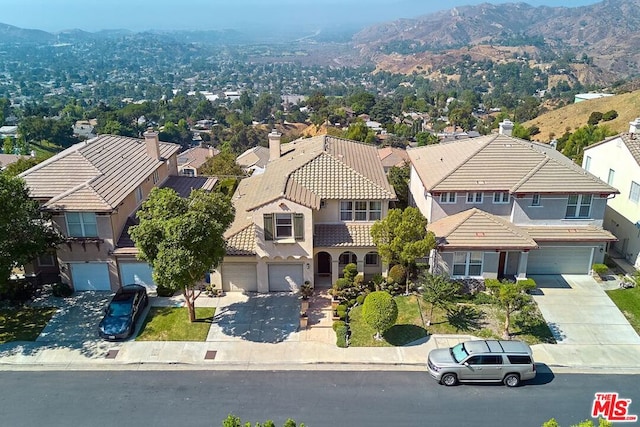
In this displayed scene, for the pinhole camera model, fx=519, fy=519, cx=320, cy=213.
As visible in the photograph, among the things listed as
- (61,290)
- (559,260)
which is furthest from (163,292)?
(559,260)

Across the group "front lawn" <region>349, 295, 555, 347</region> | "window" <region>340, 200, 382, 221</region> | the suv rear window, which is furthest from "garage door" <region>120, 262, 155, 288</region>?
the suv rear window

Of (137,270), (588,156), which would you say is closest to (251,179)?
(137,270)

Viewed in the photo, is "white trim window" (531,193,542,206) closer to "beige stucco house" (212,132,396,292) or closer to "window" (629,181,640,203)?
"window" (629,181,640,203)

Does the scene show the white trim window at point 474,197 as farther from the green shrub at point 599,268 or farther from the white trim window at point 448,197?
the green shrub at point 599,268

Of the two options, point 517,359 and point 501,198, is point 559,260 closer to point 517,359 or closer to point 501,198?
point 501,198

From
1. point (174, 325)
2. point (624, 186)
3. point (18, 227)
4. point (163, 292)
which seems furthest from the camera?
point (624, 186)

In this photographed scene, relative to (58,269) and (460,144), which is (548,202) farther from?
(58,269)
